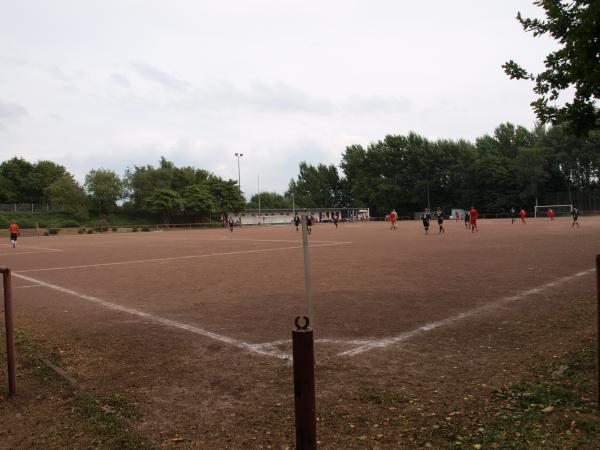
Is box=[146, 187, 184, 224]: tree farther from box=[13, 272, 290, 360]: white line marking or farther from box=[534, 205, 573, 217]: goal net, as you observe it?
box=[13, 272, 290, 360]: white line marking

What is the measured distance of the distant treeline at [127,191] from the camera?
73812 millimetres

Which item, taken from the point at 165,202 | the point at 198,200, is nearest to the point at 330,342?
the point at 198,200

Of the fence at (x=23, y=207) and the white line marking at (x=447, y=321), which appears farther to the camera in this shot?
the fence at (x=23, y=207)

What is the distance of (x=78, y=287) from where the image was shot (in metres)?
11.4

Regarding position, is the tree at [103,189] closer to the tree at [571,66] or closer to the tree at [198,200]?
the tree at [198,200]

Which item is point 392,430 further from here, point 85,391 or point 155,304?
point 155,304

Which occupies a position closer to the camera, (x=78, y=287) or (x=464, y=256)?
(x=78, y=287)

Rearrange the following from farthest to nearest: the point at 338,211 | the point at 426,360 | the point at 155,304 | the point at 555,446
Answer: the point at 338,211 < the point at 155,304 < the point at 426,360 < the point at 555,446

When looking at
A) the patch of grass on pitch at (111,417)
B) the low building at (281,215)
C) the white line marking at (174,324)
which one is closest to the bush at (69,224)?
the low building at (281,215)

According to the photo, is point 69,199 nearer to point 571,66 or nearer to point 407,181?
point 407,181

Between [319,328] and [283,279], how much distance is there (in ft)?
16.7

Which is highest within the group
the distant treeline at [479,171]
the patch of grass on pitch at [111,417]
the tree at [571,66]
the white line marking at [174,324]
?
the distant treeline at [479,171]

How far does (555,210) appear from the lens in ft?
241

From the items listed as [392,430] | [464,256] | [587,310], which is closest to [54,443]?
[392,430]
